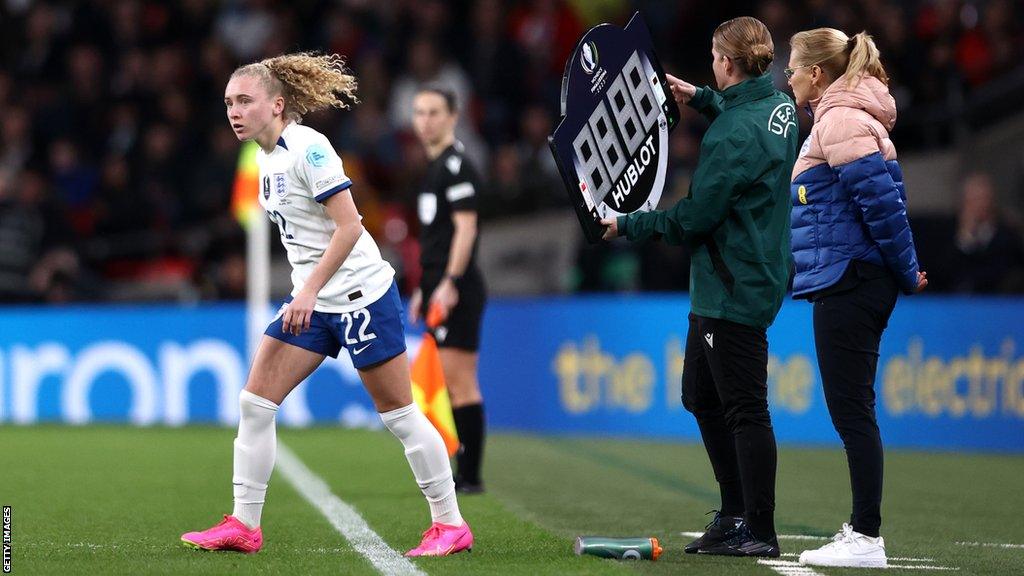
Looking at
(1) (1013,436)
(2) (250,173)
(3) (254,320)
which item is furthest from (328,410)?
(1) (1013,436)

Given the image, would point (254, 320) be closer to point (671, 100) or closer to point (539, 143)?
point (539, 143)

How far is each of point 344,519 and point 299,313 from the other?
1830 mm

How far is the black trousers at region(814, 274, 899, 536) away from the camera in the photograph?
5848 millimetres

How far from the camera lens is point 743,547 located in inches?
241

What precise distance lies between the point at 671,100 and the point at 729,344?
40.2 inches

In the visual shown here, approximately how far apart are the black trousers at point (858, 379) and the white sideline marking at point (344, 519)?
1.66m

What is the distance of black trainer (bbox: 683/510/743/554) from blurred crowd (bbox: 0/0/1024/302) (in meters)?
8.06

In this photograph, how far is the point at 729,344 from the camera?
5973 mm

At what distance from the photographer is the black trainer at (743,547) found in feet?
19.9

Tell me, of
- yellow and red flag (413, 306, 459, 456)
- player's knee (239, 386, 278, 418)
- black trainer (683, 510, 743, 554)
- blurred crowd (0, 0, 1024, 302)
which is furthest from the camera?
blurred crowd (0, 0, 1024, 302)

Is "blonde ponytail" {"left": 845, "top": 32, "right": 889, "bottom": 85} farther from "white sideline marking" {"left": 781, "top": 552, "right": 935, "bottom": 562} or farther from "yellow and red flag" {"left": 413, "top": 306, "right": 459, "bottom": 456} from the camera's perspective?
"yellow and red flag" {"left": 413, "top": 306, "right": 459, "bottom": 456}

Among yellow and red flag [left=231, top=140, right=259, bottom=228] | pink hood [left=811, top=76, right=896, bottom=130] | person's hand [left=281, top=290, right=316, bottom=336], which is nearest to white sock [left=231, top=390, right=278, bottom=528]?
person's hand [left=281, top=290, right=316, bottom=336]

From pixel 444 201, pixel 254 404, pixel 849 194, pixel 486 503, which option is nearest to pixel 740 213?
pixel 849 194

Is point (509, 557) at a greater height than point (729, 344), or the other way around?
point (729, 344)
